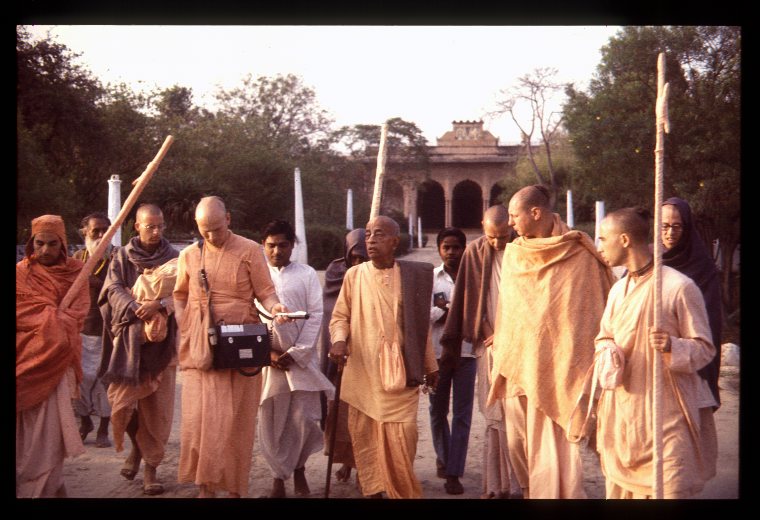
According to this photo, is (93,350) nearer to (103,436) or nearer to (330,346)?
(103,436)

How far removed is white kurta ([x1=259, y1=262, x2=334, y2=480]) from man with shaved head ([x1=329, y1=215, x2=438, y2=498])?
17.1 inches

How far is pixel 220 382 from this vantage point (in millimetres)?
5930

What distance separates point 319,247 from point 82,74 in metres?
8.64

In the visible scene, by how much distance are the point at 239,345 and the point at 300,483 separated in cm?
131

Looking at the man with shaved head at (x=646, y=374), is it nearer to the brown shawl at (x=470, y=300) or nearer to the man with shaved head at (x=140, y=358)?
the brown shawl at (x=470, y=300)

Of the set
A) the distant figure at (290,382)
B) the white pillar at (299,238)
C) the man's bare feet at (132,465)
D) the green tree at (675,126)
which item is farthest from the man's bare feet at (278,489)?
the green tree at (675,126)

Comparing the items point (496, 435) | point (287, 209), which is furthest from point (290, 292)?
point (287, 209)

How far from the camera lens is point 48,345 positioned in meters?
5.63

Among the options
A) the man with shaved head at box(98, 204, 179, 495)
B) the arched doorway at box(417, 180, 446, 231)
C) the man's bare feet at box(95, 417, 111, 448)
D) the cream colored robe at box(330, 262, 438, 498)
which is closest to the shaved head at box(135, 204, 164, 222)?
the man with shaved head at box(98, 204, 179, 495)

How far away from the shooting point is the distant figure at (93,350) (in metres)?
7.54

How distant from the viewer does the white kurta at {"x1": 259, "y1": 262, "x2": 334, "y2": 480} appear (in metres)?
6.46

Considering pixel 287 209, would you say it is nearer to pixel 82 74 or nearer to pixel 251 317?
pixel 82 74

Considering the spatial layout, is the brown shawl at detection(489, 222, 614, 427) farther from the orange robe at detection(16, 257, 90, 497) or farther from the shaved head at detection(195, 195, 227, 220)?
the orange robe at detection(16, 257, 90, 497)

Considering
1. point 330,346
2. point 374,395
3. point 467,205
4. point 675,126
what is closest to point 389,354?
point 374,395
